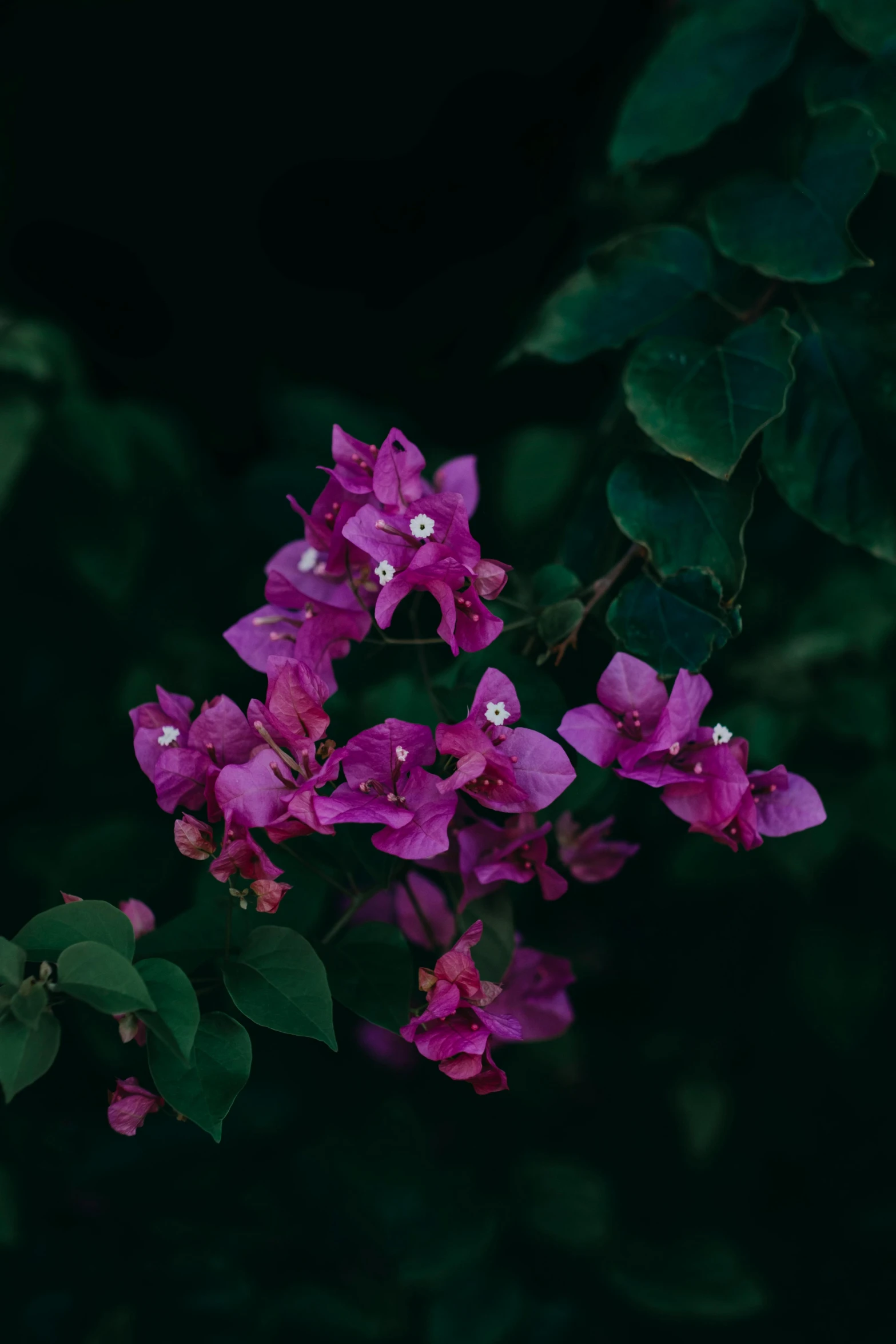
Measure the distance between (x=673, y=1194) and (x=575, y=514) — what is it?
808 mm

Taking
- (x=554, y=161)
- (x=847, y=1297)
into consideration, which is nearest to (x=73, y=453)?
(x=554, y=161)

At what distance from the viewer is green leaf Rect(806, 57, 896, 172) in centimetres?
83

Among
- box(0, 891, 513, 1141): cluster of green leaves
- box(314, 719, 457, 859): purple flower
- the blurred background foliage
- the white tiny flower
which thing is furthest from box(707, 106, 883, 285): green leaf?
box(0, 891, 513, 1141): cluster of green leaves

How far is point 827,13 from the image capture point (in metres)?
0.85

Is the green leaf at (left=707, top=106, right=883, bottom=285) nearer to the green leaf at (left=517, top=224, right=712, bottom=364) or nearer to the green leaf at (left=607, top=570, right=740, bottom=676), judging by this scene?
the green leaf at (left=517, top=224, right=712, bottom=364)

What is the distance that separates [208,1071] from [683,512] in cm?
48

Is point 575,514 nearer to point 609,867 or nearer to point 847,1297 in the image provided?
point 609,867

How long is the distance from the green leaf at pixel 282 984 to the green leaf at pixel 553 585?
287 millimetres

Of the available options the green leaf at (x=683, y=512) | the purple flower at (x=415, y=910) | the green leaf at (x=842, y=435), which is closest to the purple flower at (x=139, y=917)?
the purple flower at (x=415, y=910)

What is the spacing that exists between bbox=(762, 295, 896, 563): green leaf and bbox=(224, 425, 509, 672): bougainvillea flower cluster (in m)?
0.28

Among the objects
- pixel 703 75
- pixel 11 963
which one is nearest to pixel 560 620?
pixel 11 963

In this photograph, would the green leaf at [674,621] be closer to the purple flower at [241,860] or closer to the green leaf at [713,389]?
the green leaf at [713,389]

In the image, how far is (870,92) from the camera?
2.83 ft

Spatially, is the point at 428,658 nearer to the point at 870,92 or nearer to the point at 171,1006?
the point at 171,1006
